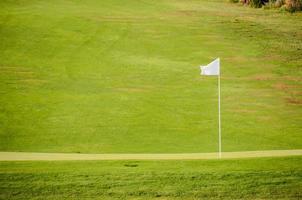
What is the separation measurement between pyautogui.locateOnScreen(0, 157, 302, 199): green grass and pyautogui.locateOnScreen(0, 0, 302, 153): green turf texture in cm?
268

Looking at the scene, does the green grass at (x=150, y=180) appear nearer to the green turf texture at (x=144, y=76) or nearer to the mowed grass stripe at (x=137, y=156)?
the mowed grass stripe at (x=137, y=156)

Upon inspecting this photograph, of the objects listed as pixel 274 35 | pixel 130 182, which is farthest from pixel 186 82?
pixel 130 182

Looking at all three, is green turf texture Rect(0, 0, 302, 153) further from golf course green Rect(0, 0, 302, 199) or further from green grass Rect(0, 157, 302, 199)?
green grass Rect(0, 157, 302, 199)

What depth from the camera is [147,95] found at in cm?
1962

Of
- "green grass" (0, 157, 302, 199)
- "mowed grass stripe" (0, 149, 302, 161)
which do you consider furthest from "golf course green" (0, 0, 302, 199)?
"mowed grass stripe" (0, 149, 302, 161)

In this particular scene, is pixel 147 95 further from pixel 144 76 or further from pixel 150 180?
pixel 150 180

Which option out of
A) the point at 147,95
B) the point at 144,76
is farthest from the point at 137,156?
the point at 144,76

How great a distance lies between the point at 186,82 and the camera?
69.1ft

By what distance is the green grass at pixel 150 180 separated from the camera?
10.8 meters

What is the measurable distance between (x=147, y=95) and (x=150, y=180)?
8622mm

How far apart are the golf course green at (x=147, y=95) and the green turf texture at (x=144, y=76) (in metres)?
0.05

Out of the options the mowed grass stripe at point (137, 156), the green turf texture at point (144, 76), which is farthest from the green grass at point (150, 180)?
the green turf texture at point (144, 76)

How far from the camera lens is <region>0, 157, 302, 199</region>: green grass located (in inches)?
427

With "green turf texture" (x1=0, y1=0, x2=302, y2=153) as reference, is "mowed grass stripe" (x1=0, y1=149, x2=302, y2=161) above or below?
below
